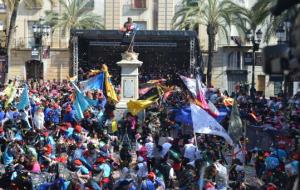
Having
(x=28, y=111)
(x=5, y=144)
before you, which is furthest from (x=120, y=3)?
(x=5, y=144)

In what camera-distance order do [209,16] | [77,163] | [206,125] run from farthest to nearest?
1. [209,16]
2. [206,125]
3. [77,163]

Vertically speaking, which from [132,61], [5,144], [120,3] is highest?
[120,3]

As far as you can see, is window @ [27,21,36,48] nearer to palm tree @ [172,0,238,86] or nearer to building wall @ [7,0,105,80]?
building wall @ [7,0,105,80]

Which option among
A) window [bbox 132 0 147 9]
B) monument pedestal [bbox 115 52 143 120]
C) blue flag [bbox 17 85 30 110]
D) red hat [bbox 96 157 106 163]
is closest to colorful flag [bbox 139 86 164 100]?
monument pedestal [bbox 115 52 143 120]

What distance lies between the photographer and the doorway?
59375 mm

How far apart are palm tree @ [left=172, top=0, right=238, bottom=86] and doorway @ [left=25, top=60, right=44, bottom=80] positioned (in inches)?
494

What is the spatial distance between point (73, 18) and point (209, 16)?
10.7 meters

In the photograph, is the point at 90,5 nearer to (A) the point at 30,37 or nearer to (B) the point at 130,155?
(A) the point at 30,37

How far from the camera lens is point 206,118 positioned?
1515 cm

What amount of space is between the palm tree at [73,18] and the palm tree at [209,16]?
680cm

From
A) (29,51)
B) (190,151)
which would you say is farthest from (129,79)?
(29,51)

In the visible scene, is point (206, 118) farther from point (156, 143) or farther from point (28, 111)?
point (28, 111)

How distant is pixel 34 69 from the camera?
6003 centimetres

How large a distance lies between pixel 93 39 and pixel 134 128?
2053 centimetres
